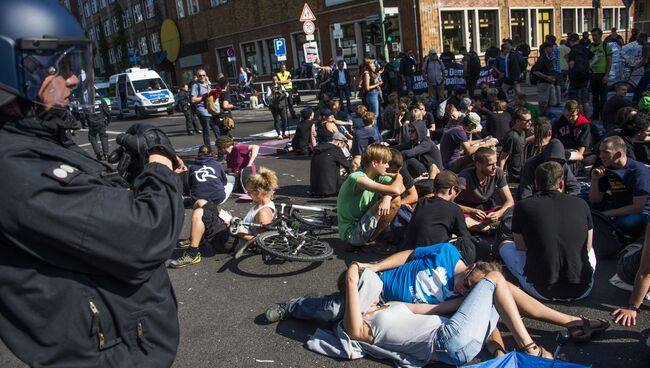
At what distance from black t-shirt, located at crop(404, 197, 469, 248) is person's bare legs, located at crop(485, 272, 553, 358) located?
93 centimetres

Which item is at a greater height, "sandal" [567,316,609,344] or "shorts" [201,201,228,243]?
"shorts" [201,201,228,243]

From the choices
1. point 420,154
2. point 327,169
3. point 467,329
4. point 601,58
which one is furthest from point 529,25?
point 467,329

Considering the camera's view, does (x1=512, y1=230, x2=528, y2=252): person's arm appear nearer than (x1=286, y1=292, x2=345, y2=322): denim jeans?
No

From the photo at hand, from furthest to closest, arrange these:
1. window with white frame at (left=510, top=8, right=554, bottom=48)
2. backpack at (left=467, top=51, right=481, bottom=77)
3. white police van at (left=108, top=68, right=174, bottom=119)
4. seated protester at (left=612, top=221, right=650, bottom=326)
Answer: window with white frame at (left=510, top=8, right=554, bottom=48), white police van at (left=108, top=68, right=174, bottom=119), backpack at (left=467, top=51, right=481, bottom=77), seated protester at (left=612, top=221, right=650, bottom=326)

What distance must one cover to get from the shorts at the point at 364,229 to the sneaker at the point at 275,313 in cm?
142

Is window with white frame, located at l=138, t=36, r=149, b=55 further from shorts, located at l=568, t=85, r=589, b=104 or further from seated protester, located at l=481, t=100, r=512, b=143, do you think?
seated protester, located at l=481, t=100, r=512, b=143

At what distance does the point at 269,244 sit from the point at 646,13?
131ft

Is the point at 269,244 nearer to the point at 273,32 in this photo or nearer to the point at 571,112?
the point at 571,112

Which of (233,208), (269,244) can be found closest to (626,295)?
(269,244)

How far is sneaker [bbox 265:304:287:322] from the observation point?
3.96 metres

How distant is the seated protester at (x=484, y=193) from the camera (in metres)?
5.41

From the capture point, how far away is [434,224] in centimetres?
422

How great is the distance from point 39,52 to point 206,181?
4.85 meters

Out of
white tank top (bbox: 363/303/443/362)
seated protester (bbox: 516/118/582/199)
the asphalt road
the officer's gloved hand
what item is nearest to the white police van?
the asphalt road
